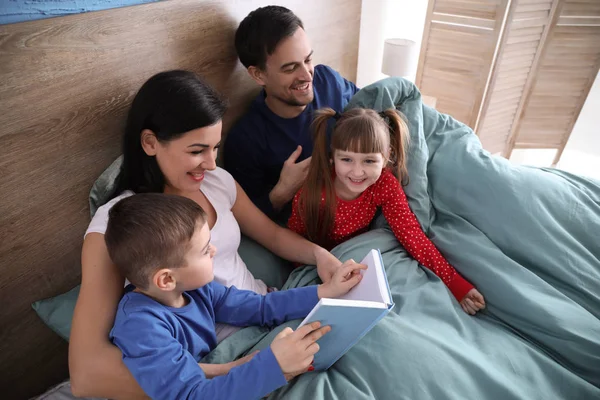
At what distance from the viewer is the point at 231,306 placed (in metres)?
0.92

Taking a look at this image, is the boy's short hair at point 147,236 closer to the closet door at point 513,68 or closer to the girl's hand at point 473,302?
the girl's hand at point 473,302

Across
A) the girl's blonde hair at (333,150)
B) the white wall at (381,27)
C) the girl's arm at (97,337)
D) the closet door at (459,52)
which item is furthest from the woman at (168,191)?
the closet door at (459,52)

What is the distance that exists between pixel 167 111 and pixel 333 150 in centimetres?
51

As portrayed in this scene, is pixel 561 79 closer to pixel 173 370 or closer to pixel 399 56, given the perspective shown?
pixel 399 56

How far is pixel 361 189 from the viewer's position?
1179 mm

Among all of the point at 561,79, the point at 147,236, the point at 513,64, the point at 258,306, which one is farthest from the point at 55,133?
the point at 561,79

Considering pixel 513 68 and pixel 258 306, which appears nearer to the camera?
pixel 258 306

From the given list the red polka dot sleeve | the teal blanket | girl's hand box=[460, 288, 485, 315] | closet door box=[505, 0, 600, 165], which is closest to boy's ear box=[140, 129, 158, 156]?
the teal blanket

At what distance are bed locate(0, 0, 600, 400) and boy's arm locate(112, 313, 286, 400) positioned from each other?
0.40ft

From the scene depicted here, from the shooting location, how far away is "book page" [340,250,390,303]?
2.47 ft

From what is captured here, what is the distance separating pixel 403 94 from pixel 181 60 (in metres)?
0.74

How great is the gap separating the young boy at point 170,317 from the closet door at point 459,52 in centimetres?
218

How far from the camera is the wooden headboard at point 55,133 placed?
0.81 metres

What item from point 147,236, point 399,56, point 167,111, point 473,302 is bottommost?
point 473,302
